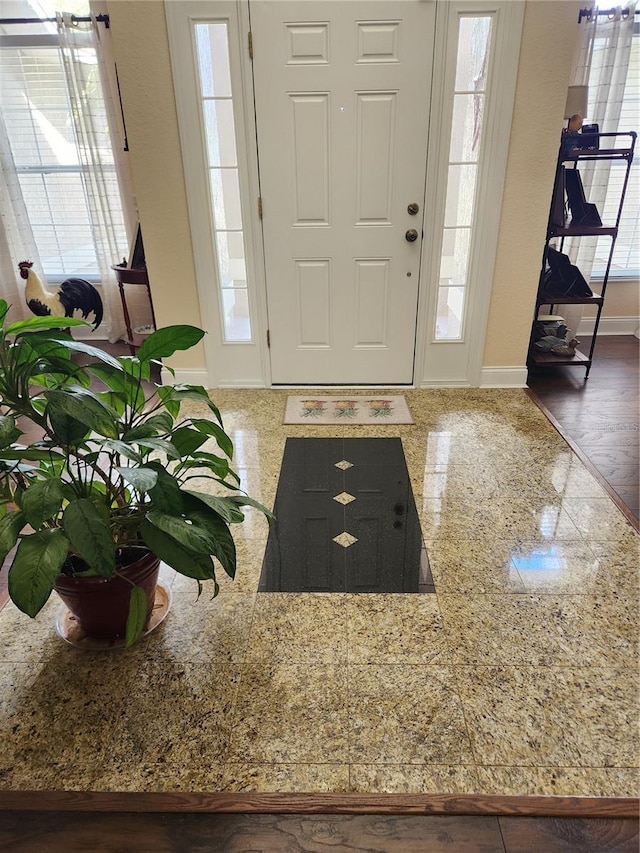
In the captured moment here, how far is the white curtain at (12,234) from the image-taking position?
4.11m

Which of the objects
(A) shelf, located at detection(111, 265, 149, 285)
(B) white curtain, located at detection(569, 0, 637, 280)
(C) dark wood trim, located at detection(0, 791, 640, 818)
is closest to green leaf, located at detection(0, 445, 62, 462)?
(C) dark wood trim, located at detection(0, 791, 640, 818)

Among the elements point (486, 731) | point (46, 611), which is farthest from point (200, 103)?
point (486, 731)

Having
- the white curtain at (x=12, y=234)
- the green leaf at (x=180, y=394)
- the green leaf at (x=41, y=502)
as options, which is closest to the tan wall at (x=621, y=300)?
the green leaf at (x=180, y=394)

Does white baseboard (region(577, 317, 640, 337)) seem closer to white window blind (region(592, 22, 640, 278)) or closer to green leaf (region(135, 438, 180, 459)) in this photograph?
white window blind (region(592, 22, 640, 278))

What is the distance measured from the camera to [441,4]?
2719 mm

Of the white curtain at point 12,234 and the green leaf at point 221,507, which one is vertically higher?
the white curtain at point 12,234

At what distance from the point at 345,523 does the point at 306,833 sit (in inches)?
46.1

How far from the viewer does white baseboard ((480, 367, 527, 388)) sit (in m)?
3.48

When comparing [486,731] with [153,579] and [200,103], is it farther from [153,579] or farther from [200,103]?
[200,103]

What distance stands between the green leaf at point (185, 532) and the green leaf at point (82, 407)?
Answer: 247 millimetres

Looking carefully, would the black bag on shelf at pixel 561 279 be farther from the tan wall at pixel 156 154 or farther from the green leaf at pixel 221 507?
the green leaf at pixel 221 507

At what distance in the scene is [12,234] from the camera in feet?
14.0

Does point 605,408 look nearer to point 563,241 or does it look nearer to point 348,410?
point 563,241

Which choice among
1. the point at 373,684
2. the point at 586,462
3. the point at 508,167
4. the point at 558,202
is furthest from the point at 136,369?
the point at 558,202
